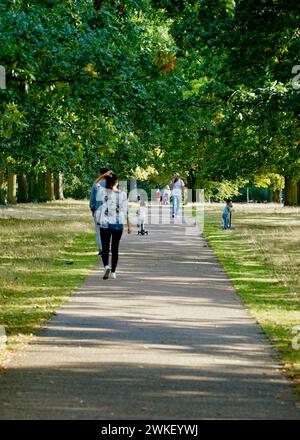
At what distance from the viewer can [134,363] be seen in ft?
27.8

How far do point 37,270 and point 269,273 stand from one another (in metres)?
4.33

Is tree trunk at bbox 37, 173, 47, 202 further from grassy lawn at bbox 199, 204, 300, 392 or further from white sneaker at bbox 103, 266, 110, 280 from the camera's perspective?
white sneaker at bbox 103, 266, 110, 280

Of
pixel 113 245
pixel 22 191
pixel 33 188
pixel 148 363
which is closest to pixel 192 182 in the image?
pixel 33 188

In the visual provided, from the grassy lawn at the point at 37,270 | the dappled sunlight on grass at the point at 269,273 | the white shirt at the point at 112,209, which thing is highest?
the white shirt at the point at 112,209

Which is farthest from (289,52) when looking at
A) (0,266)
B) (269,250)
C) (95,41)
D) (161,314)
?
(161,314)

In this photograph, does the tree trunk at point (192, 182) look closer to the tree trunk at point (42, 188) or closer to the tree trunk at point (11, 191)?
the tree trunk at point (42, 188)

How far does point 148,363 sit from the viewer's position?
27.9 ft

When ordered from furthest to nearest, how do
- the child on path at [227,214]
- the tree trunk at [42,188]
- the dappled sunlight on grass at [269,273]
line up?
the tree trunk at [42,188] → the child on path at [227,214] → the dappled sunlight on grass at [269,273]

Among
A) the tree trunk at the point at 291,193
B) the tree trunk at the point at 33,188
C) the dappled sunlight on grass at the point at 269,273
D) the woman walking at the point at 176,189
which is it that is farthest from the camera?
the tree trunk at the point at 33,188

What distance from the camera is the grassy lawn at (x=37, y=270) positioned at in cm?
1114

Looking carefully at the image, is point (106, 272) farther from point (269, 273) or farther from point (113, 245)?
point (269, 273)

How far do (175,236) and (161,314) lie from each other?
1578 cm

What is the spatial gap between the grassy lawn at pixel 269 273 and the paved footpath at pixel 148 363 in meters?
0.21

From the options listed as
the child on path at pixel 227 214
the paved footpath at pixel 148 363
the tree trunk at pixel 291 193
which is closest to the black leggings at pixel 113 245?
the paved footpath at pixel 148 363
